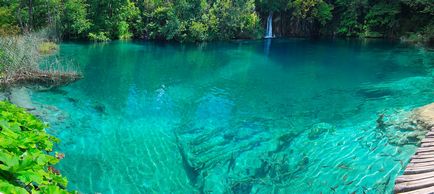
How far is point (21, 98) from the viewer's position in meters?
15.8

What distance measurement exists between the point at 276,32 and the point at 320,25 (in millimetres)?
5722

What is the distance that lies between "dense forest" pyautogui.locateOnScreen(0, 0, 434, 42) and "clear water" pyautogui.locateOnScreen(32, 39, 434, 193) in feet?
30.0

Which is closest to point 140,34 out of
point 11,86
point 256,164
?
point 11,86

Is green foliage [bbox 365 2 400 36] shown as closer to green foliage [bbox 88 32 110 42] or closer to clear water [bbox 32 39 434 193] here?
clear water [bbox 32 39 434 193]

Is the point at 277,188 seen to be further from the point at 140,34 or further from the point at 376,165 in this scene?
the point at 140,34

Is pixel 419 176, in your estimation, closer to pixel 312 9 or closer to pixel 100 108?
pixel 100 108

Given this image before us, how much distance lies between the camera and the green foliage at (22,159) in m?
3.65

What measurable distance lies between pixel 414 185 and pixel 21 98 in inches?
586

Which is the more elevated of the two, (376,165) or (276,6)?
(276,6)

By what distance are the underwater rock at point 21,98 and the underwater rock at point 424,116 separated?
14329 millimetres

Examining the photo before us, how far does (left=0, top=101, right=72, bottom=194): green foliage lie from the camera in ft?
12.0

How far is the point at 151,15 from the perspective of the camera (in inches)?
1560

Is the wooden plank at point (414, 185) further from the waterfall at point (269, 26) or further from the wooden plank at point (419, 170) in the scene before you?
the waterfall at point (269, 26)

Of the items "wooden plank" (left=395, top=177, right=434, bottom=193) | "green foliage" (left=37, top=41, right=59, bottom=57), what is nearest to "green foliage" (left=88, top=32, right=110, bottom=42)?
"green foliage" (left=37, top=41, right=59, bottom=57)
